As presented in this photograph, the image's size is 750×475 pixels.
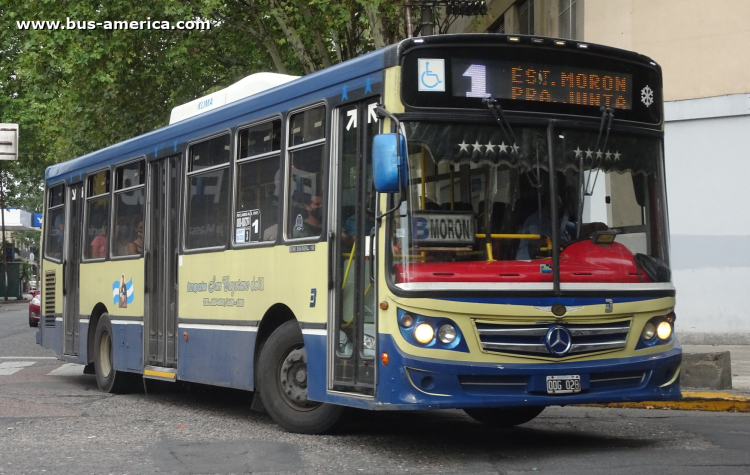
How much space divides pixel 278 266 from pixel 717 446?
370 centimetres

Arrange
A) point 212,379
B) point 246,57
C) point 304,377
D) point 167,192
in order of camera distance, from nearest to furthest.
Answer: point 304,377 < point 212,379 < point 167,192 < point 246,57

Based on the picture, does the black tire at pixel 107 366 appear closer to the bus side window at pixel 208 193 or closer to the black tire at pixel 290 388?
the bus side window at pixel 208 193

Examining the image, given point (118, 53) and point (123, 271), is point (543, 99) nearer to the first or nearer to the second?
point (123, 271)

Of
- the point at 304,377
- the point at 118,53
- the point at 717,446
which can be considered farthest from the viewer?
the point at 118,53

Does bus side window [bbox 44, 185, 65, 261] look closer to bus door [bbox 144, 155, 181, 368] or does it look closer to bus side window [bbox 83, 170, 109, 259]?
bus side window [bbox 83, 170, 109, 259]

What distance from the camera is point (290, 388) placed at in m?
9.31

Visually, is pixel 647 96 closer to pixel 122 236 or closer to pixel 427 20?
pixel 122 236

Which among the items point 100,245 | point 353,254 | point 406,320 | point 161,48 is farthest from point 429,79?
point 161,48

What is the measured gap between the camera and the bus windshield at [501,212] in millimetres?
7734

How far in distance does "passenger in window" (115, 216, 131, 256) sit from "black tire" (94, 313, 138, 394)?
2.84ft

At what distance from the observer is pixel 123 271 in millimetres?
13102

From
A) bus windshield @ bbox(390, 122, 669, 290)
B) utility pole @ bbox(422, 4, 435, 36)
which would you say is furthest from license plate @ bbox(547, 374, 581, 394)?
utility pole @ bbox(422, 4, 435, 36)

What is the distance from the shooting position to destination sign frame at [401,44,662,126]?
7.89 metres

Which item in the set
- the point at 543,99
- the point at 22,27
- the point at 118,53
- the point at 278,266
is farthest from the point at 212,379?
the point at 22,27
